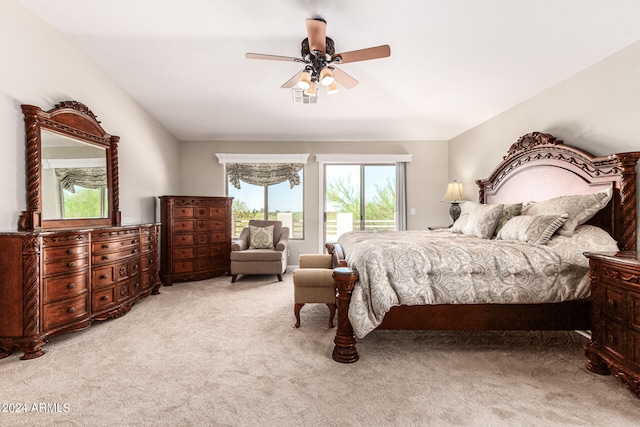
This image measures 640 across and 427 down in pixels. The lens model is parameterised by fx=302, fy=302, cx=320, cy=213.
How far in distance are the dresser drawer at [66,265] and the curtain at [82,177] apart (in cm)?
95

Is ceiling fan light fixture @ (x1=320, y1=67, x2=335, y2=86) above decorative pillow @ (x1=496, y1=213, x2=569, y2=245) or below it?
above

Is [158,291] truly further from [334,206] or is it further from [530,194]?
[530,194]

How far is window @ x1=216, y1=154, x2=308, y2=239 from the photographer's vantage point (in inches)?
241

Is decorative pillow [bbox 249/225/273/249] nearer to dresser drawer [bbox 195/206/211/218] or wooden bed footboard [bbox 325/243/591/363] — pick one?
dresser drawer [bbox 195/206/211/218]

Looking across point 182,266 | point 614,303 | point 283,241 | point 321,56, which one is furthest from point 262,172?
point 614,303

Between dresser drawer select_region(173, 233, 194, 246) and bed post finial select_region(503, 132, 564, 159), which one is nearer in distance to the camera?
bed post finial select_region(503, 132, 564, 159)

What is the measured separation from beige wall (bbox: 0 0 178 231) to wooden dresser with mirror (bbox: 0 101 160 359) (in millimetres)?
110

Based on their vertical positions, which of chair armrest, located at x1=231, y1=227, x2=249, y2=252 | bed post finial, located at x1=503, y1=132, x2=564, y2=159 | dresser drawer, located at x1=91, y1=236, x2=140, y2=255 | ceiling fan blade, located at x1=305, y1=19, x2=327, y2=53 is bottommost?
chair armrest, located at x1=231, y1=227, x2=249, y2=252

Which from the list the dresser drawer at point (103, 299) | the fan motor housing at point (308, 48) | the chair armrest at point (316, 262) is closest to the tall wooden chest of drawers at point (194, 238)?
the dresser drawer at point (103, 299)

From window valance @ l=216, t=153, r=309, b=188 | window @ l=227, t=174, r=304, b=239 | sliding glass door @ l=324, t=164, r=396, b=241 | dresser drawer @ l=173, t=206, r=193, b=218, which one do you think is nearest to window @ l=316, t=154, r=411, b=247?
sliding glass door @ l=324, t=164, r=396, b=241

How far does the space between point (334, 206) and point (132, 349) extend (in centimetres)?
432

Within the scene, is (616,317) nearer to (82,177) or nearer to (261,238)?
(261,238)

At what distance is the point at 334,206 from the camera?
6211 mm

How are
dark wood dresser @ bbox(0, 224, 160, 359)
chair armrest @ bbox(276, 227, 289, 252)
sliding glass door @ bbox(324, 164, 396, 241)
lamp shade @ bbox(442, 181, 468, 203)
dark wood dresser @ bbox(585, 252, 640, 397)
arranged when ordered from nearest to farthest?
1. dark wood dresser @ bbox(585, 252, 640, 397)
2. dark wood dresser @ bbox(0, 224, 160, 359)
3. lamp shade @ bbox(442, 181, 468, 203)
4. chair armrest @ bbox(276, 227, 289, 252)
5. sliding glass door @ bbox(324, 164, 396, 241)
